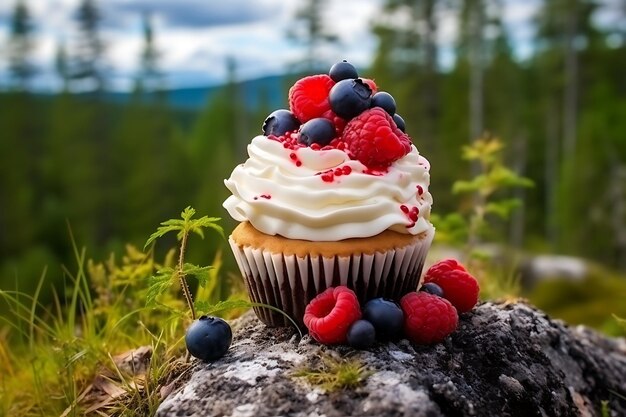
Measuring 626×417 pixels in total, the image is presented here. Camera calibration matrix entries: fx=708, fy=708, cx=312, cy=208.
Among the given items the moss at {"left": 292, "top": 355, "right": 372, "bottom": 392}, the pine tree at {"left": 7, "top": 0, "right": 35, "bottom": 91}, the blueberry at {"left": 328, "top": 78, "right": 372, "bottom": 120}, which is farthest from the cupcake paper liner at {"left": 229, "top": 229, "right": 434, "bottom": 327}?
the pine tree at {"left": 7, "top": 0, "right": 35, "bottom": 91}

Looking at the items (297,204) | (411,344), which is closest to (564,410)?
(411,344)

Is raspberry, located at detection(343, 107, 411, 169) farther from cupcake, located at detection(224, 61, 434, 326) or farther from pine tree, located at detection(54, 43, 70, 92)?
pine tree, located at detection(54, 43, 70, 92)

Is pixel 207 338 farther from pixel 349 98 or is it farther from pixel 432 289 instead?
pixel 349 98

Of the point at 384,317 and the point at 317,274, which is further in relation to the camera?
the point at 317,274

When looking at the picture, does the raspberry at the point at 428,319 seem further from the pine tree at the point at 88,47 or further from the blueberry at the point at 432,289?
the pine tree at the point at 88,47

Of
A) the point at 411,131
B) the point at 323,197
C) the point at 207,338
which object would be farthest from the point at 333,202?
the point at 411,131

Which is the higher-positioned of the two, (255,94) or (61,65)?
(61,65)

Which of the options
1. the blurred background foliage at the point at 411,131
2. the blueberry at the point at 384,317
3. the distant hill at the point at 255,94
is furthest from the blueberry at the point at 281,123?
the distant hill at the point at 255,94

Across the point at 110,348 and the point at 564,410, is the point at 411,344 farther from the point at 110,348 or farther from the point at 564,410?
the point at 110,348
